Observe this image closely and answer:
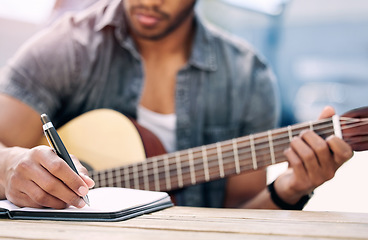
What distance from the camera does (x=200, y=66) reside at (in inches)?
51.9

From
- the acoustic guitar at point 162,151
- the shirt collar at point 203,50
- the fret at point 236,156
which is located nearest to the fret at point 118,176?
the acoustic guitar at point 162,151

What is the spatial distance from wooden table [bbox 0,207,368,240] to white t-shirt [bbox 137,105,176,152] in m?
0.64

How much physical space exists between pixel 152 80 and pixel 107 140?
0.25 meters

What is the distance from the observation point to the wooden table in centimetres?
48

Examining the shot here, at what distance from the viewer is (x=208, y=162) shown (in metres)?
1.03

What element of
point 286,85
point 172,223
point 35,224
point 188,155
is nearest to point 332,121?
point 188,155

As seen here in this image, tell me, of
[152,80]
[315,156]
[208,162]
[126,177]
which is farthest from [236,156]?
[152,80]

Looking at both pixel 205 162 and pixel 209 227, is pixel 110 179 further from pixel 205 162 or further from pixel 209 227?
pixel 209 227

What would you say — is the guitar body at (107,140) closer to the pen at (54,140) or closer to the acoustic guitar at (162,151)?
the acoustic guitar at (162,151)

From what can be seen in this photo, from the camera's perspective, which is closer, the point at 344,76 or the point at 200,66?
the point at 200,66

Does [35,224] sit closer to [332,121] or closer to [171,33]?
[332,121]

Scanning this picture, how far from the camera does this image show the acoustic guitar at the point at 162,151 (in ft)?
2.92

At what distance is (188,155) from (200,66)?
365mm

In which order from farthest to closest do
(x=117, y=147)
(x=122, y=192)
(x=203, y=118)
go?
(x=203, y=118) → (x=117, y=147) → (x=122, y=192)
